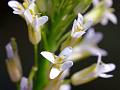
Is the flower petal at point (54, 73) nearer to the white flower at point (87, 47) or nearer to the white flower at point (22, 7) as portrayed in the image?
the white flower at point (22, 7)

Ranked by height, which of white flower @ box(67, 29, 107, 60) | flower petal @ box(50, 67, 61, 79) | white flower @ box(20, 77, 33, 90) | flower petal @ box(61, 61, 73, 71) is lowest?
white flower @ box(67, 29, 107, 60)

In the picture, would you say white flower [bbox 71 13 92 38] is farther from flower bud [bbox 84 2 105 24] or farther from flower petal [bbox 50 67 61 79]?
flower bud [bbox 84 2 105 24]

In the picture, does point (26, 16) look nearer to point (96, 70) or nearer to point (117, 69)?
point (96, 70)

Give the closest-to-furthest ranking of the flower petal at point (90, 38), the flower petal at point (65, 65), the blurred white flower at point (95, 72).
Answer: the flower petal at point (65, 65) → the blurred white flower at point (95, 72) → the flower petal at point (90, 38)

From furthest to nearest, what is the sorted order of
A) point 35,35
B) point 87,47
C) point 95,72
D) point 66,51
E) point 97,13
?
point 87,47
point 97,13
point 95,72
point 35,35
point 66,51

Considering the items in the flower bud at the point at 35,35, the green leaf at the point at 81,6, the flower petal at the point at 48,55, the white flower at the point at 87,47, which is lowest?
the white flower at the point at 87,47

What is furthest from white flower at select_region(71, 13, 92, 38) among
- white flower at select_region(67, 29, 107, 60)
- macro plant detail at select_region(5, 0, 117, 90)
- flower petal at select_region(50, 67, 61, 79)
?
white flower at select_region(67, 29, 107, 60)

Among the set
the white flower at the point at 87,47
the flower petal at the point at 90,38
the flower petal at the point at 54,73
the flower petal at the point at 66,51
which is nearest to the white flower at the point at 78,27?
the flower petal at the point at 66,51

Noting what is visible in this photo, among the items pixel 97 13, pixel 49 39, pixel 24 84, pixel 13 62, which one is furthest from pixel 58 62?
pixel 97 13

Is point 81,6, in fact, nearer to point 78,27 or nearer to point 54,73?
point 78,27
